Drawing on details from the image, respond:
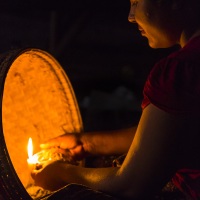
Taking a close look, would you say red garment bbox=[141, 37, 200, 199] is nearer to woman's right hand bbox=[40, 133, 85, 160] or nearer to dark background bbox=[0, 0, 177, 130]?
woman's right hand bbox=[40, 133, 85, 160]

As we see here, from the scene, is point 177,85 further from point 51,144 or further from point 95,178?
point 51,144

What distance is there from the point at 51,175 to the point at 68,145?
20.9 inches

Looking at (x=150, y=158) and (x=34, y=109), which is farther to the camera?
→ (x=34, y=109)

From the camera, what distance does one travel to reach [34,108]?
2895mm

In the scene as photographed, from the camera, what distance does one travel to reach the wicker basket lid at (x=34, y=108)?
2.70 meters

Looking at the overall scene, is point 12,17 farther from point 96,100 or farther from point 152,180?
point 152,180

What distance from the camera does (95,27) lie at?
750 centimetres

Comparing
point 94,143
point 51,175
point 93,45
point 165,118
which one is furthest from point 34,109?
point 93,45

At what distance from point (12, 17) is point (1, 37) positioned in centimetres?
43

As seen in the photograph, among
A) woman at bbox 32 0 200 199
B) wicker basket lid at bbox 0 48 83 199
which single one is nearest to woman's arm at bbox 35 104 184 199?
woman at bbox 32 0 200 199

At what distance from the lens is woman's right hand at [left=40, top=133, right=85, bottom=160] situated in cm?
261

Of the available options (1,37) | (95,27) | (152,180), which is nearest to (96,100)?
(95,27)

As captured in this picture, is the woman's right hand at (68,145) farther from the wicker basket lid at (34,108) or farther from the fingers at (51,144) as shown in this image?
the wicker basket lid at (34,108)

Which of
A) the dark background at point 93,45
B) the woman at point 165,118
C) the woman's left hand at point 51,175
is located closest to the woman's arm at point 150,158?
the woman at point 165,118
